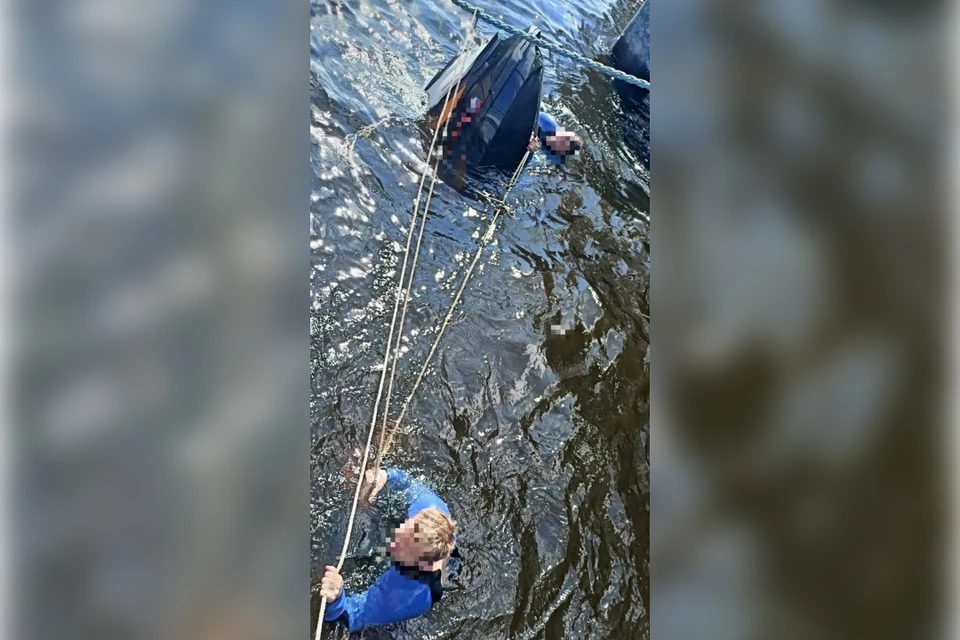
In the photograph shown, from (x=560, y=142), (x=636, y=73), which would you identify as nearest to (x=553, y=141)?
(x=560, y=142)

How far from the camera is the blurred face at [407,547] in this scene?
1.79 m

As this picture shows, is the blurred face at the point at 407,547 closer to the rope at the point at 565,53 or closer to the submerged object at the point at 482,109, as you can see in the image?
the submerged object at the point at 482,109

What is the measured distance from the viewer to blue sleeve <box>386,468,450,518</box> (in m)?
1.84

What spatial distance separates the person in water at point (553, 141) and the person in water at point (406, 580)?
128 cm

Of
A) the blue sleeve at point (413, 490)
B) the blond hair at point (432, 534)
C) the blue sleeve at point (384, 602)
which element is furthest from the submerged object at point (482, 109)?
the blue sleeve at point (384, 602)

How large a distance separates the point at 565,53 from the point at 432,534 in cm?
178

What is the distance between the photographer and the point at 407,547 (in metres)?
1.79
